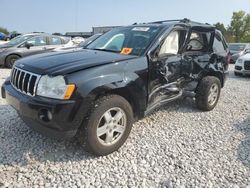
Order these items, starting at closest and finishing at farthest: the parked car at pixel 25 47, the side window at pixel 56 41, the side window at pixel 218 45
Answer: the side window at pixel 218 45
the parked car at pixel 25 47
the side window at pixel 56 41

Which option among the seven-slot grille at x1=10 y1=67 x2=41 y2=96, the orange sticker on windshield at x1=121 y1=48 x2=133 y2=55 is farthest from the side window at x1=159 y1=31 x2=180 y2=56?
the seven-slot grille at x1=10 y1=67 x2=41 y2=96

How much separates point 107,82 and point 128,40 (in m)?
1.32

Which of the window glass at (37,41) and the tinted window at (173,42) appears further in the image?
the window glass at (37,41)

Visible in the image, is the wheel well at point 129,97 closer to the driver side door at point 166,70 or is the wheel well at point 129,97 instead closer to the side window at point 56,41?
the driver side door at point 166,70

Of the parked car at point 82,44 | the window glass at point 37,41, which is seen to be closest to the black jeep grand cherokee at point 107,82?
the parked car at point 82,44

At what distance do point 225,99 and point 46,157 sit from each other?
4638 millimetres

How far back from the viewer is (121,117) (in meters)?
3.31

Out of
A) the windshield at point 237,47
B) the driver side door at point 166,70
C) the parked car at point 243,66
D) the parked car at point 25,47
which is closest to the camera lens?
the driver side door at point 166,70

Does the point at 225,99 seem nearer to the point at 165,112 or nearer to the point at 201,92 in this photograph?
the point at 201,92

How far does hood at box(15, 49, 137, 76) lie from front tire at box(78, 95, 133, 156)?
18.6 inches

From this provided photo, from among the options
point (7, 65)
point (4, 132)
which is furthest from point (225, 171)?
point (7, 65)

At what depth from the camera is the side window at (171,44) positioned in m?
3.97

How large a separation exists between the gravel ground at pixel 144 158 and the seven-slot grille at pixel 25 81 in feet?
2.60

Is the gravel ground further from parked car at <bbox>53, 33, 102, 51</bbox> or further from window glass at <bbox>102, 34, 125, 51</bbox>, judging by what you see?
parked car at <bbox>53, 33, 102, 51</bbox>
